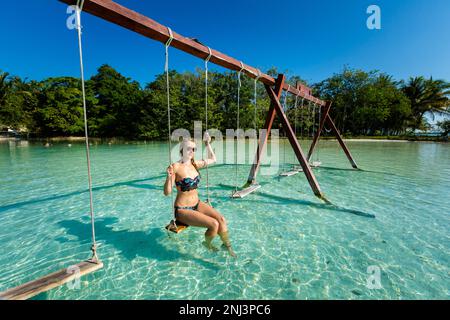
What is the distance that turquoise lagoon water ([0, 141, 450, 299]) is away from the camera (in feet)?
9.36

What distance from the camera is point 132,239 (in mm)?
4125

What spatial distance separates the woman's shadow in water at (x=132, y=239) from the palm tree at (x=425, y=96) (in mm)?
53523

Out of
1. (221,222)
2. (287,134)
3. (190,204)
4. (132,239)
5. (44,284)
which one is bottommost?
(132,239)

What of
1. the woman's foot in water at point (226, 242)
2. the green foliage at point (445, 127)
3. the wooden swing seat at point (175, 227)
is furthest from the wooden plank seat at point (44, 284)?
the green foliage at point (445, 127)

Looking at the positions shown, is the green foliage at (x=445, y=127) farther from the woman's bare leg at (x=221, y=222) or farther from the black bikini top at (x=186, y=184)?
the black bikini top at (x=186, y=184)

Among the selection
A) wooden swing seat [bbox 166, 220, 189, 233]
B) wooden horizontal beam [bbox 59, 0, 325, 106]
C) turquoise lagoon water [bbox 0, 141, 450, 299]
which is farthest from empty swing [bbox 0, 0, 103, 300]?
wooden swing seat [bbox 166, 220, 189, 233]

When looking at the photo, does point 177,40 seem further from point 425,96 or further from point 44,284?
point 425,96

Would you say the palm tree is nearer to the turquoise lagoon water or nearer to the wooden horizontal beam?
the turquoise lagoon water

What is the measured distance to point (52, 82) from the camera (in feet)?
131

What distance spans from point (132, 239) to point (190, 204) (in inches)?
67.0

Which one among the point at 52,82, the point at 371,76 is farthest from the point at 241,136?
the point at 52,82

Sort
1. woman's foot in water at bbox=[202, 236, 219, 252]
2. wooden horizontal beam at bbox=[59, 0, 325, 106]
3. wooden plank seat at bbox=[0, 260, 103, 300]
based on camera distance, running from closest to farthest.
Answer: wooden plank seat at bbox=[0, 260, 103, 300] < wooden horizontal beam at bbox=[59, 0, 325, 106] < woman's foot in water at bbox=[202, 236, 219, 252]

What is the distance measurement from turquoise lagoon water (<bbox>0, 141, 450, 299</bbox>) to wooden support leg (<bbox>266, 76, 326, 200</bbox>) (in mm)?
559

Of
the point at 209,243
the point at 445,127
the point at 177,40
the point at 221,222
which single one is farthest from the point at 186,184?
the point at 445,127
